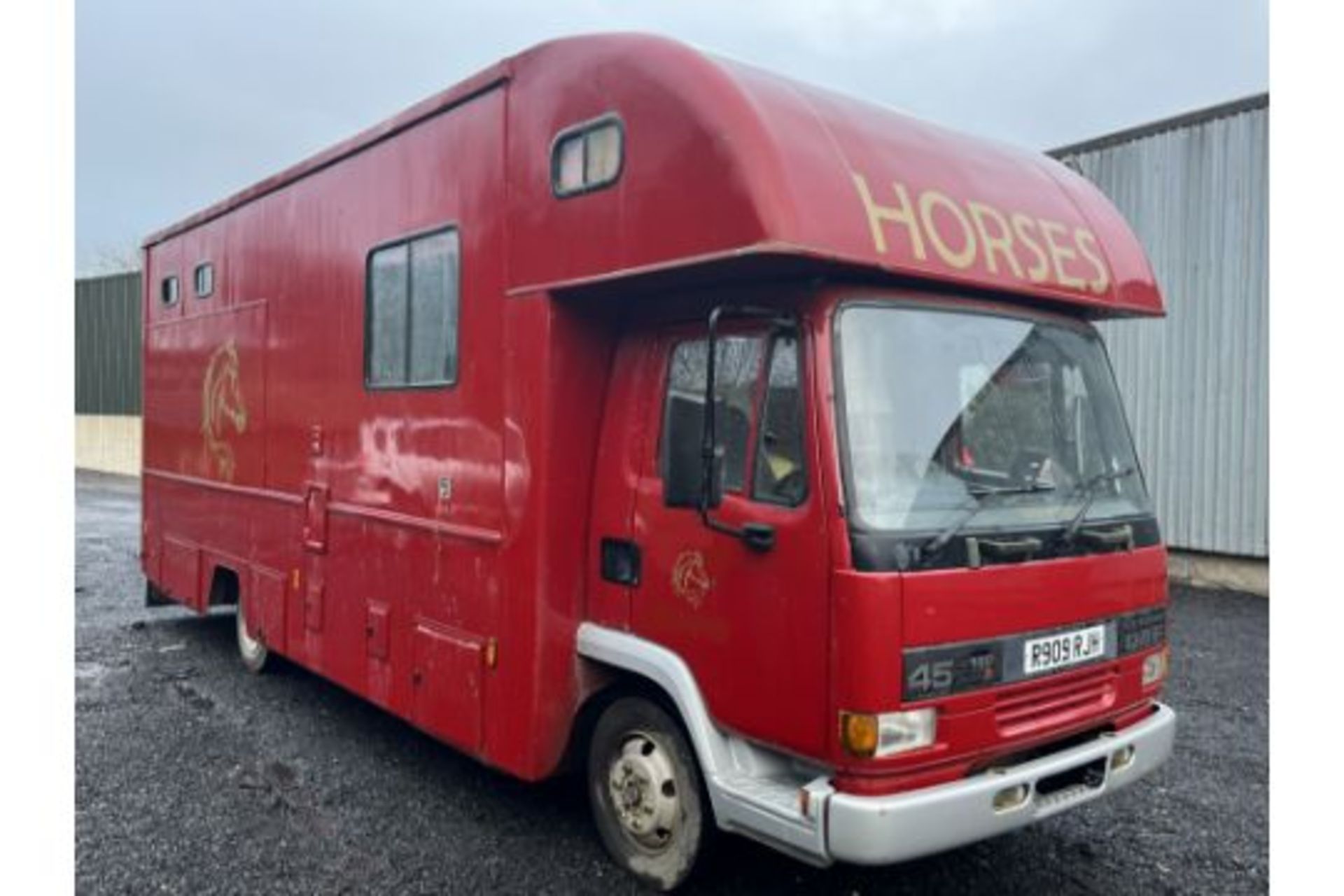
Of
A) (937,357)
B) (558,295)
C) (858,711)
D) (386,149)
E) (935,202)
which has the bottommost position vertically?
(858,711)

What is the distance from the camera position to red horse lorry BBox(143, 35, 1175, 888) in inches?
133

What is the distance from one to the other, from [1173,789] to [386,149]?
5276 mm

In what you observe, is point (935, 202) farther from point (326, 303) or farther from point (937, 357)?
point (326, 303)

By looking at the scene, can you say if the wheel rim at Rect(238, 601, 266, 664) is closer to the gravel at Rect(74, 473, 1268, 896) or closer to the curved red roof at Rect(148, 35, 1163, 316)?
the gravel at Rect(74, 473, 1268, 896)

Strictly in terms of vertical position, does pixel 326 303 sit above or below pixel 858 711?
above

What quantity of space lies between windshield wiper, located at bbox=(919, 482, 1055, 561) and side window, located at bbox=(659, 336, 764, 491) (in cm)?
70

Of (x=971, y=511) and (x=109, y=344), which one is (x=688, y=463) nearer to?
(x=971, y=511)

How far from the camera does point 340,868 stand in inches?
168

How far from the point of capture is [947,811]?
3.28 m

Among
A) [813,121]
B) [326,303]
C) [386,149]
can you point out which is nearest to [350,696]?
[326,303]

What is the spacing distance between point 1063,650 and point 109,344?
30946mm

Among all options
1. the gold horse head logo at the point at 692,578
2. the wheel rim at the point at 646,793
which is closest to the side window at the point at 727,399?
the gold horse head logo at the point at 692,578

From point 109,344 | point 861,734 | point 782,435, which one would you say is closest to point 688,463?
point 782,435

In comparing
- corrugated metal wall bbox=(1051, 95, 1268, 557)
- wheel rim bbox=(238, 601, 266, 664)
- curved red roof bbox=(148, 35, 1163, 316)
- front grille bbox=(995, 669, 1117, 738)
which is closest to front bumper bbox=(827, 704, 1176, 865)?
front grille bbox=(995, 669, 1117, 738)
